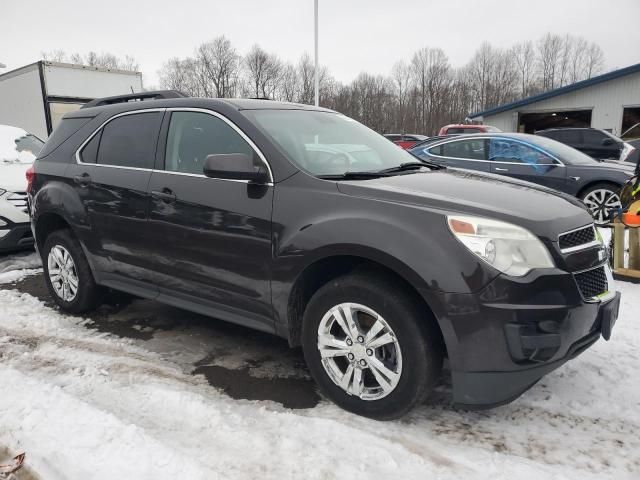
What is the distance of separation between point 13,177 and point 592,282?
6.82m

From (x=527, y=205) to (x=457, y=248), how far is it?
0.59 m

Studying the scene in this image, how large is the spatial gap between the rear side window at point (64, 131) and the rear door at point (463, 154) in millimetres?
5888

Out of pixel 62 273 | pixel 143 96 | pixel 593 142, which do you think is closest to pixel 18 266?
pixel 62 273

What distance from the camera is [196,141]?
353 cm

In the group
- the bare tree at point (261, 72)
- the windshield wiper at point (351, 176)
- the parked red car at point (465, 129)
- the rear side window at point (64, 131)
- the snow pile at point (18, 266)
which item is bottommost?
the snow pile at point (18, 266)

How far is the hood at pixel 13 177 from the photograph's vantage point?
6.41 meters

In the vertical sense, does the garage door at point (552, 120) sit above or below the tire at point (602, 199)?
above

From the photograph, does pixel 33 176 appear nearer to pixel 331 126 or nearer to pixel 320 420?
pixel 331 126

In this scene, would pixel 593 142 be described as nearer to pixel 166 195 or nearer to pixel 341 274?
pixel 341 274

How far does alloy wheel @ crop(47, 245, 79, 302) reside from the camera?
4.38 meters

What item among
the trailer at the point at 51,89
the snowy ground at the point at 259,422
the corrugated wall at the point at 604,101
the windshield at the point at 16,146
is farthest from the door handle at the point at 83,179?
the corrugated wall at the point at 604,101

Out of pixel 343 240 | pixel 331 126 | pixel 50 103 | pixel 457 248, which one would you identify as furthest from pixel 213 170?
pixel 50 103

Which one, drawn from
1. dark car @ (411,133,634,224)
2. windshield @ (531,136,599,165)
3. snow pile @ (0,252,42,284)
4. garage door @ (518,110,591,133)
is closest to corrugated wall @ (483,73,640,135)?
garage door @ (518,110,591,133)

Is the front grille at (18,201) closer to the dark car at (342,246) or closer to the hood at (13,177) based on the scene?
the hood at (13,177)
